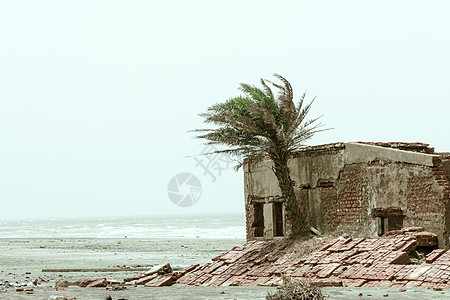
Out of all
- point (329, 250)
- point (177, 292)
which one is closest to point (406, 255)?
point (329, 250)

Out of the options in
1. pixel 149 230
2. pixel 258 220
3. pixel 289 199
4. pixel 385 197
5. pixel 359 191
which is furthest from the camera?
pixel 149 230

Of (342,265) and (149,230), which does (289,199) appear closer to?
(342,265)

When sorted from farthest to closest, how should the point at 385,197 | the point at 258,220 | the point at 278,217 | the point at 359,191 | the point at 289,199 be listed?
the point at 258,220 → the point at 278,217 → the point at 289,199 → the point at 359,191 → the point at 385,197

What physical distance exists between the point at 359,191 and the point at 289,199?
216cm

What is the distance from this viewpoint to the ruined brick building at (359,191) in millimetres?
15641

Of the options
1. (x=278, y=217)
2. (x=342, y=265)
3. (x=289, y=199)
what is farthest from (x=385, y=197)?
(x=278, y=217)

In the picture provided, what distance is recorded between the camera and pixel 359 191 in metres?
17.9

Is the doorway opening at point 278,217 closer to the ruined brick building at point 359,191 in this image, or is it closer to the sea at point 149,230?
the ruined brick building at point 359,191

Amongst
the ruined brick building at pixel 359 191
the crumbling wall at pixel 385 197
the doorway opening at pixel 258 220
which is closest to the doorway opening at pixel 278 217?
the ruined brick building at pixel 359 191

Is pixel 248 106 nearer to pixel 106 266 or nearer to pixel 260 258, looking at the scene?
pixel 260 258

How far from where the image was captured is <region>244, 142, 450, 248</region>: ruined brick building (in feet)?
51.3

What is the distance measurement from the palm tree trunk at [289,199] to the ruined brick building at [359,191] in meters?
0.34

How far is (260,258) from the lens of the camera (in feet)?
61.5

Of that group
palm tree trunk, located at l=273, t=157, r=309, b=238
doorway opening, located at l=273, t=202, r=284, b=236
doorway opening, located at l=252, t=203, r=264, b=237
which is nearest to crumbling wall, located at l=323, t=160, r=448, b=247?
palm tree trunk, located at l=273, t=157, r=309, b=238
